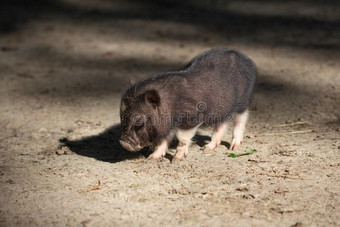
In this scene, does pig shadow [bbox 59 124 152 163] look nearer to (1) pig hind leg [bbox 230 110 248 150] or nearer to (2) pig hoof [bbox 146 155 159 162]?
(2) pig hoof [bbox 146 155 159 162]

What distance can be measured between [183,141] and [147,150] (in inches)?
27.3

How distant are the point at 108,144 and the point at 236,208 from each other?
7.73ft

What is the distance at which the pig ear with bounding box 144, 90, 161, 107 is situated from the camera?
4809 mm

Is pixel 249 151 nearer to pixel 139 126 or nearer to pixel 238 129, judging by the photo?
pixel 238 129

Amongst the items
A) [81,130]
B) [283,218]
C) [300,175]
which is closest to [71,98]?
[81,130]

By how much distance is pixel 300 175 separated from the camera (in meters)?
4.64

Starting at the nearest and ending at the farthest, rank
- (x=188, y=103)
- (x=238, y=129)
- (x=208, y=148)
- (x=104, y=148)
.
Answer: (x=188, y=103)
(x=208, y=148)
(x=238, y=129)
(x=104, y=148)

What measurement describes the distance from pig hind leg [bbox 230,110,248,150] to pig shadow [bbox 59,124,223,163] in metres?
0.16

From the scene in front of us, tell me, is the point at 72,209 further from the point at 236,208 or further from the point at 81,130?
the point at 81,130

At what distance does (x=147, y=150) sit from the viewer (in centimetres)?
579

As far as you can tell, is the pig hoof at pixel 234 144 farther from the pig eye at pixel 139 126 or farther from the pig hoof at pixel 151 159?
the pig eye at pixel 139 126

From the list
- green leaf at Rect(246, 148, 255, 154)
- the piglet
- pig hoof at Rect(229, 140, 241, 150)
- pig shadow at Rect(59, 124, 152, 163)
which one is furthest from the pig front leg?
green leaf at Rect(246, 148, 255, 154)

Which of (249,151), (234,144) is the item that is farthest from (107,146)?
(249,151)

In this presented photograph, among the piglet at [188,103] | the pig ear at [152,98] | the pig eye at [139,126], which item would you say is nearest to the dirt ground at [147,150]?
the piglet at [188,103]
